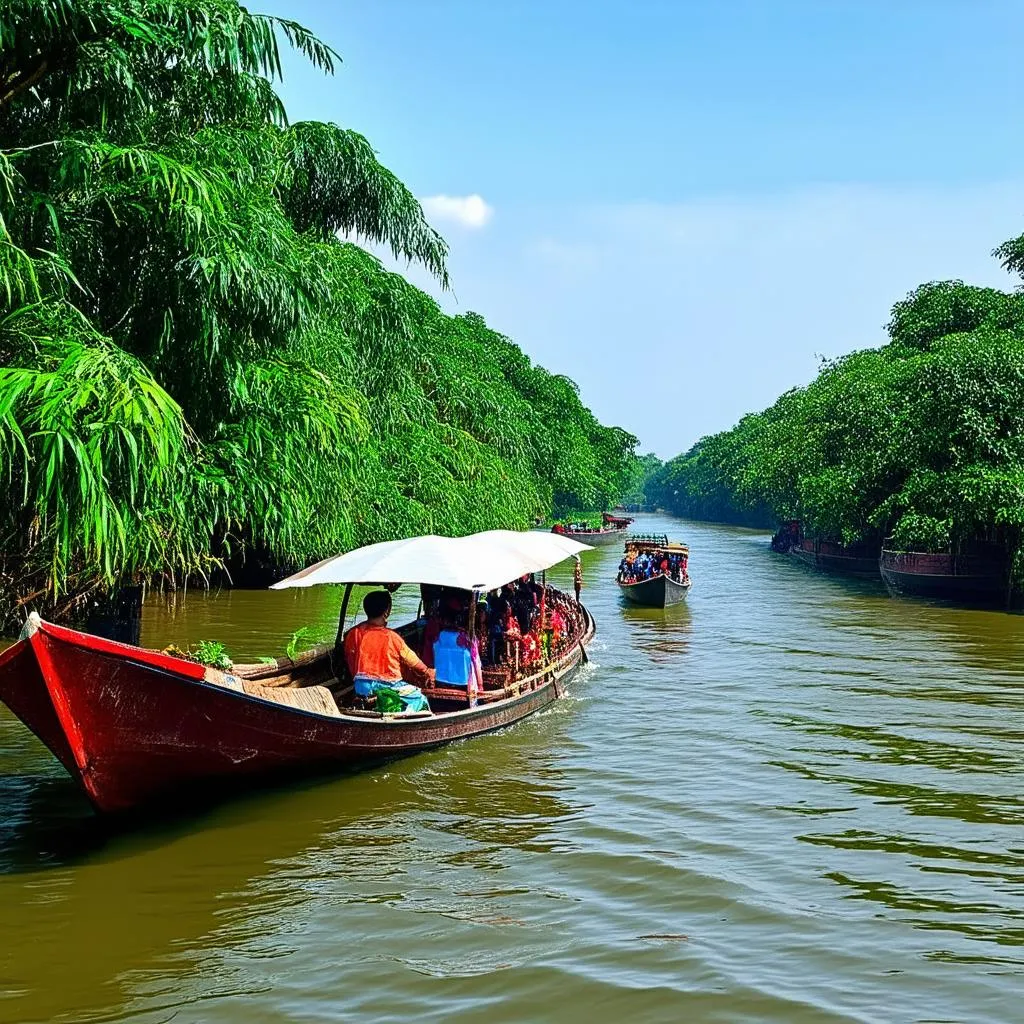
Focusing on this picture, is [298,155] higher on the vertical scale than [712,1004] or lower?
higher

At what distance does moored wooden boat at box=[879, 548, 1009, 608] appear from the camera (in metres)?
28.3

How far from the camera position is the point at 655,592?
26.7 m

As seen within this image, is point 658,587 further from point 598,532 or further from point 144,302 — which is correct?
point 598,532

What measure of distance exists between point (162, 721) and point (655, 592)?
1985cm

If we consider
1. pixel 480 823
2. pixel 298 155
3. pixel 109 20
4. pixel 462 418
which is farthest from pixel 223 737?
pixel 462 418

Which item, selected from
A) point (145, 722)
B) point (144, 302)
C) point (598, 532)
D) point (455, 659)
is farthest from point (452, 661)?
point (598, 532)

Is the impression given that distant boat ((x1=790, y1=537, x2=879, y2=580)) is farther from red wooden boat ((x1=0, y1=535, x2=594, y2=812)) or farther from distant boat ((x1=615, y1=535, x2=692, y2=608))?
red wooden boat ((x1=0, y1=535, x2=594, y2=812))

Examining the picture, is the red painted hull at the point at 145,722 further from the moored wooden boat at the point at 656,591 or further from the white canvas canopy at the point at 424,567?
the moored wooden boat at the point at 656,591

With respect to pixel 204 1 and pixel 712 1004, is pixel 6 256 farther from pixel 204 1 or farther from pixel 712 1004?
pixel 712 1004

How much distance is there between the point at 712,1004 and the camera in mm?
5840

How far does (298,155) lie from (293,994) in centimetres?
1460

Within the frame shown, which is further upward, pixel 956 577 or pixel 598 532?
pixel 598 532

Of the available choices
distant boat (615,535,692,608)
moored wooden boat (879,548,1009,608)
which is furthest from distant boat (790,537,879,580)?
distant boat (615,535,692,608)

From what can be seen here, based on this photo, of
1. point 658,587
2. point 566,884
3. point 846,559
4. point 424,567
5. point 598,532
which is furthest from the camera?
point 598,532
